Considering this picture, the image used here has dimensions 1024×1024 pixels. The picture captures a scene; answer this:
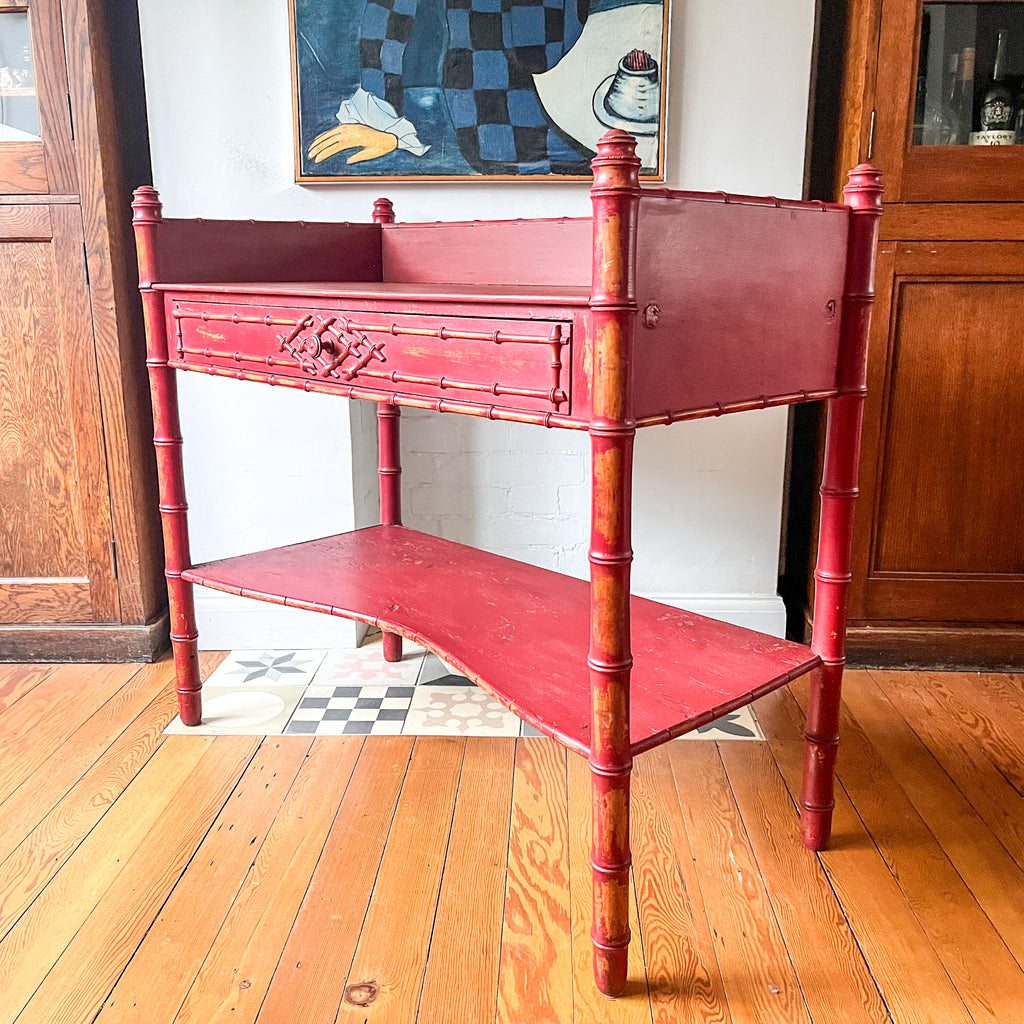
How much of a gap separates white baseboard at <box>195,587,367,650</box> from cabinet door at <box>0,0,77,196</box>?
1.14 metres

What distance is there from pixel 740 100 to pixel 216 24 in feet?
4.34

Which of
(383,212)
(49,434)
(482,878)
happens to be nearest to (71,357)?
(49,434)

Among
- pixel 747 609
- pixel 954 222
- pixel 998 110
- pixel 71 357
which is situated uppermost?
pixel 998 110

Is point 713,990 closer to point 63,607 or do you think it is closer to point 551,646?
point 551,646

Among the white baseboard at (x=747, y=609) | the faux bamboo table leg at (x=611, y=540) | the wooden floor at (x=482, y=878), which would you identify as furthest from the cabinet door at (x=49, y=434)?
the faux bamboo table leg at (x=611, y=540)

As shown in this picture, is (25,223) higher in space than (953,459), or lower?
higher

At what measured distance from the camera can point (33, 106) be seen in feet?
8.15

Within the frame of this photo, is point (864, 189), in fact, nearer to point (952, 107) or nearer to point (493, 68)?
point (952, 107)

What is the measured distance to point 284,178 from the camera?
2588 millimetres

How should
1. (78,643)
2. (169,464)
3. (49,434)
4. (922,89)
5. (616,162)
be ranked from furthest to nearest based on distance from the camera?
(78,643), (49,434), (922,89), (169,464), (616,162)

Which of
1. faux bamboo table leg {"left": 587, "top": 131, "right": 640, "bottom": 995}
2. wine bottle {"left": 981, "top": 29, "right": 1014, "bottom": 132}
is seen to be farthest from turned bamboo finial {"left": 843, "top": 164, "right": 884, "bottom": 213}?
wine bottle {"left": 981, "top": 29, "right": 1014, "bottom": 132}

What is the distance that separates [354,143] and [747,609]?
5.34 ft

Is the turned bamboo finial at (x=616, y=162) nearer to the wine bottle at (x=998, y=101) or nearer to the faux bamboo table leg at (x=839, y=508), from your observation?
the faux bamboo table leg at (x=839, y=508)

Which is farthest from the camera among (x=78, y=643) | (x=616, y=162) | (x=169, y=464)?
(x=78, y=643)
